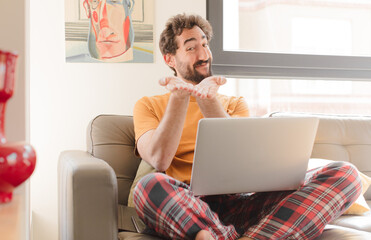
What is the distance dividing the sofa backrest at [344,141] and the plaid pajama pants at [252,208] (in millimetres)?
679

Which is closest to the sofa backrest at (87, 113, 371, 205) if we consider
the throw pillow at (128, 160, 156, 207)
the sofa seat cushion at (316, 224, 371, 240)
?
the throw pillow at (128, 160, 156, 207)

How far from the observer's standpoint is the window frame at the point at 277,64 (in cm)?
260

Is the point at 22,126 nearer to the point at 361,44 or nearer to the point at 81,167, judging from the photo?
the point at 81,167

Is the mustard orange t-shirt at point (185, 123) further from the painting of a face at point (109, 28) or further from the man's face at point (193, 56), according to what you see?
the painting of a face at point (109, 28)

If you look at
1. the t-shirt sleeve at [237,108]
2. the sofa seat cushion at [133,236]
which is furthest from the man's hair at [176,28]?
the sofa seat cushion at [133,236]

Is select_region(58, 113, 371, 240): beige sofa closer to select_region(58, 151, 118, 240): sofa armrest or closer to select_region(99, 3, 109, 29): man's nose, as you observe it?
select_region(58, 151, 118, 240): sofa armrest

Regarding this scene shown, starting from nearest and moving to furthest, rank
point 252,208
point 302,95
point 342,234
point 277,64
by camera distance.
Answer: point 342,234 < point 252,208 < point 277,64 < point 302,95

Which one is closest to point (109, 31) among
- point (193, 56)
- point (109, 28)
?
point (109, 28)

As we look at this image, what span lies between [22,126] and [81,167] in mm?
658

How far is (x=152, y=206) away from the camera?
4.39ft

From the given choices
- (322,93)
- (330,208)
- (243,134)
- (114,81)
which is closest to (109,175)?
(243,134)

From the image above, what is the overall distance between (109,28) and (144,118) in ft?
2.37

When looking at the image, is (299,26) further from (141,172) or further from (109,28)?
(141,172)

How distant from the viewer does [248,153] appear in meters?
1.32
